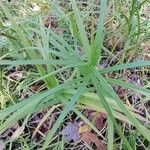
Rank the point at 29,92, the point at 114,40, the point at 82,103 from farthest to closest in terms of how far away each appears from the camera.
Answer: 1. the point at 114,40
2. the point at 29,92
3. the point at 82,103

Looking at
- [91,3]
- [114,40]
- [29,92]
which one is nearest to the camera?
[29,92]

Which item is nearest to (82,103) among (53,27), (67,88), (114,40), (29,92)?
(67,88)

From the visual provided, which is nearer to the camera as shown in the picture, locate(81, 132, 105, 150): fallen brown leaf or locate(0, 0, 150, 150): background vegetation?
locate(0, 0, 150, 150): background vegetation

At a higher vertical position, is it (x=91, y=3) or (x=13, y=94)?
(x=91, y=3)

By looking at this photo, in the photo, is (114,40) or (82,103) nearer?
(82,103)

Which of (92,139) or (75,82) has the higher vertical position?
(75,82)

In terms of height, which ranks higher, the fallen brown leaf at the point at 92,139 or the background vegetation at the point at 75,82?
the background vegetation at the point at 75,82

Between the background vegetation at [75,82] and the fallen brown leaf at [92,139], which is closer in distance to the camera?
the background vegetation at [75,82]

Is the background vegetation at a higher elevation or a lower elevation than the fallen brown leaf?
higher

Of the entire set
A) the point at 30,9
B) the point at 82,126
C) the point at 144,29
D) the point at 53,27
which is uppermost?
the point at 30,9

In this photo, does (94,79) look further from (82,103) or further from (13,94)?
(13,94)
